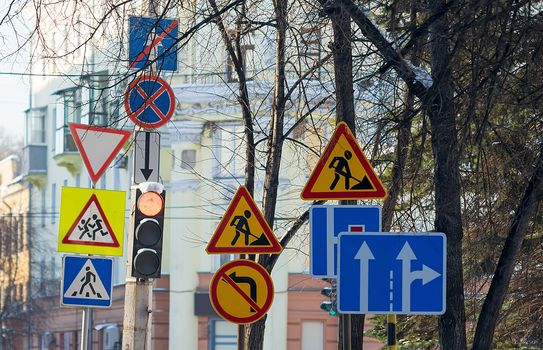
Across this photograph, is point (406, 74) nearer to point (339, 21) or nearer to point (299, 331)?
point (339, 21)

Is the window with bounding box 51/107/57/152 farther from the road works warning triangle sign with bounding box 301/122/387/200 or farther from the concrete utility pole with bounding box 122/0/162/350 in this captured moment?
the road works warning triangle sign with bounding box 301/122/387/200

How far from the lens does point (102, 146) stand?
16.7 metres

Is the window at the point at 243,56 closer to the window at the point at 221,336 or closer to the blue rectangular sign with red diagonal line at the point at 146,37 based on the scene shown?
the blue rectangular sign with red diagonal line at the point at 146,37

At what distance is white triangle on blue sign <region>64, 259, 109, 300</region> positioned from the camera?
57.1ft

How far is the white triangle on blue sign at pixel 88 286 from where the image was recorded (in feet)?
57.1

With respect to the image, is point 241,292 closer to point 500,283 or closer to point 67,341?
point 500,283

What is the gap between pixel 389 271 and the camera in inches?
396

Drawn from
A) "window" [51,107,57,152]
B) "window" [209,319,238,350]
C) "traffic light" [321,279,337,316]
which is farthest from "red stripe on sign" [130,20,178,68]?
"window" [51,107,57,152]

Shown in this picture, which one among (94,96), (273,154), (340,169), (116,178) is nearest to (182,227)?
(116,178)

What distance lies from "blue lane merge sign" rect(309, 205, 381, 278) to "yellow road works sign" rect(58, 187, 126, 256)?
6180mm

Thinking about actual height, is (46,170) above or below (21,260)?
above

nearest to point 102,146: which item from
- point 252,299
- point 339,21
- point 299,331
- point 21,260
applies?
point 252,299

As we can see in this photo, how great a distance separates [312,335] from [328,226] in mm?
35455

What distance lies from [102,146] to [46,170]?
46227 millimetres
